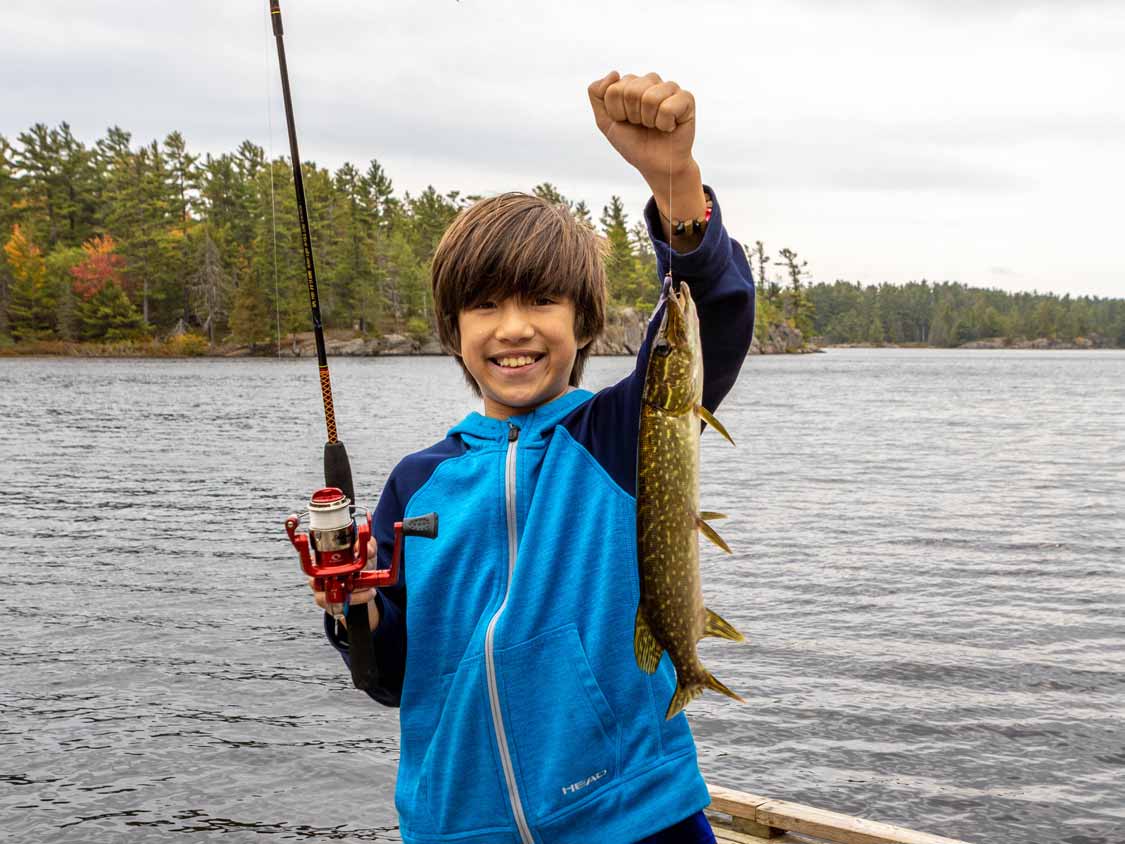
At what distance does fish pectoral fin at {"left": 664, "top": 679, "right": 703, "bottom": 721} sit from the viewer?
93.4 inches

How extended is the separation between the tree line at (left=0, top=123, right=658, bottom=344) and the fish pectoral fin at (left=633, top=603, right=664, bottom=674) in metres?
74.7

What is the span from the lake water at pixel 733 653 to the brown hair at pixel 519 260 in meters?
4.92

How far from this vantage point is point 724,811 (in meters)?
4.75

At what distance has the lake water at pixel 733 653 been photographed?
697 centimetres

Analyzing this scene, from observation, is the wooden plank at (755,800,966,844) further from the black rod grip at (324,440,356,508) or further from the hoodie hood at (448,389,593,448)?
the hoodie hood at (448,389,593,448)

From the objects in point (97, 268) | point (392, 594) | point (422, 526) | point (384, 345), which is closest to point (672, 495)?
point (422, 526)

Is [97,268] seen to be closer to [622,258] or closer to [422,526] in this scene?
[622,258]

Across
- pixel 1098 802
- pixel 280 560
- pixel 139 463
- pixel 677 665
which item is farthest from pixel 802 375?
pixel 677 665

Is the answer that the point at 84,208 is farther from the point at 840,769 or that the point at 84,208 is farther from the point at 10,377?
the point at 840,769

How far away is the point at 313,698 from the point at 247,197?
84022mm

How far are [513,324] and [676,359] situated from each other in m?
0.46

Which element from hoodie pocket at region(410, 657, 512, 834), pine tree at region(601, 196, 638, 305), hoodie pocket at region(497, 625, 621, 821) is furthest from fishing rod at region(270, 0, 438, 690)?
pine tree at region(601, 196, 638, 305)

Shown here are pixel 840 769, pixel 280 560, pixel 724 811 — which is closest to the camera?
pixel 724 811

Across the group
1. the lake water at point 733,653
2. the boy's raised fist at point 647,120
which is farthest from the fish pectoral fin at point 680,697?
the lake water at point 733,653
